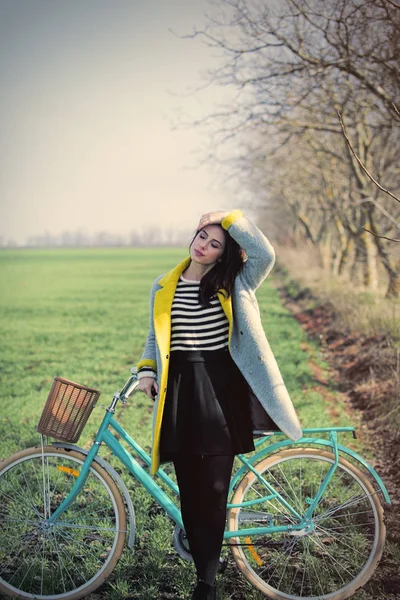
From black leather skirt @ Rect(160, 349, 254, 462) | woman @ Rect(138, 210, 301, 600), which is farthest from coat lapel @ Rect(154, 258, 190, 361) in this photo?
black leather skirt @ Rect(160, 349, 254, 462)

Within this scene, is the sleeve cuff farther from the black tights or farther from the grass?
the grass

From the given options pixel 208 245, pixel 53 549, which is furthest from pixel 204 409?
pixel 53 549

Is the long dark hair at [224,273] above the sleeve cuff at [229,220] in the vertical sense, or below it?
below

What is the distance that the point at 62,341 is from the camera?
12062mm

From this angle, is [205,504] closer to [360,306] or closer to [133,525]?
[133,525]

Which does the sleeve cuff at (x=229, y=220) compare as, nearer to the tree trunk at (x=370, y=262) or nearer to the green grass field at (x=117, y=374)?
the green grass field at (x=117, y=374)

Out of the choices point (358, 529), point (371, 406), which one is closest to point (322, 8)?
point (371, 406)

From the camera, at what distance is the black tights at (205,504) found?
108 inches

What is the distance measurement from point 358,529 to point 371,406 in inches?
107

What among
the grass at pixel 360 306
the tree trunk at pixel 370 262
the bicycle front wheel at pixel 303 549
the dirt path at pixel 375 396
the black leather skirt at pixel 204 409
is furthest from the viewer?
the tree trunk at pixel 370 262

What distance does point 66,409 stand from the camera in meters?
2.85

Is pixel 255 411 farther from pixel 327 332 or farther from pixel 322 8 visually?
pixel 327 332

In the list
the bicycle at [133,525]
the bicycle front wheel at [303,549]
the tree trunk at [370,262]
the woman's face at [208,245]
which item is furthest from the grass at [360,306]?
the woman's face at [208,245]

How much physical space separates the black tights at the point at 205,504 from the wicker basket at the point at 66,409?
0.54 m
